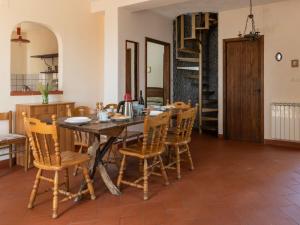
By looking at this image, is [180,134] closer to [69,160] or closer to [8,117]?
[69,160]

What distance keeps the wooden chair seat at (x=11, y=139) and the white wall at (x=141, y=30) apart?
75.3 inches

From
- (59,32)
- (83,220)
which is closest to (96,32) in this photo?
(59,32)

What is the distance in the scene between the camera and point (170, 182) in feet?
11.4

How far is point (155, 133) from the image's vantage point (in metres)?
3.03

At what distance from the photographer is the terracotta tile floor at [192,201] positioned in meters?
2.50

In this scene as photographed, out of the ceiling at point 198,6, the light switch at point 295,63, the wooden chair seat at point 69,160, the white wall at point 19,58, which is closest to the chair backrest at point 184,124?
the wooden chair seat at point 69,160

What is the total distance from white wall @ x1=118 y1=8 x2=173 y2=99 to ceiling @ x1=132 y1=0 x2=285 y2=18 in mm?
190

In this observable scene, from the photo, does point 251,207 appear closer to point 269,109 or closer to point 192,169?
point 192,169

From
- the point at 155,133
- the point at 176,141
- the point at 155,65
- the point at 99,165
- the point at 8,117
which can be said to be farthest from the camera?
the point at 155,65

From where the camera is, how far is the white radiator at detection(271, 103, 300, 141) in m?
5.33

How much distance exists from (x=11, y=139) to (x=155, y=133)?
2028 millimetres

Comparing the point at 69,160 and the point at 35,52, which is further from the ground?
the point at 35,52

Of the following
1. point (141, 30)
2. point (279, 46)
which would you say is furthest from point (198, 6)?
point (279, 46)

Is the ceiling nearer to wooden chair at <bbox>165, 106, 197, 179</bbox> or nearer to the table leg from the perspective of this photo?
wooden chair at <bbox>165, 106, 197, 179</bbox>
